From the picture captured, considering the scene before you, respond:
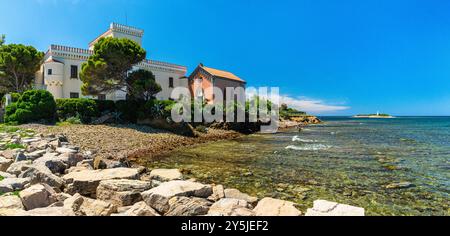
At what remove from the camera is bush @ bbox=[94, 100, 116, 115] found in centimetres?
2481

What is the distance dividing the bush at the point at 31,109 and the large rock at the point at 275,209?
2200cm

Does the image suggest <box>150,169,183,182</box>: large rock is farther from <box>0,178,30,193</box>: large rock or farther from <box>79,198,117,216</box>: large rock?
<box>0,178,30,193</box>: large rock

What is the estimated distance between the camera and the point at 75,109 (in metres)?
23.0

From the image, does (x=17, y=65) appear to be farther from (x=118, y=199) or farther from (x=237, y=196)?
(x=237, y=196)

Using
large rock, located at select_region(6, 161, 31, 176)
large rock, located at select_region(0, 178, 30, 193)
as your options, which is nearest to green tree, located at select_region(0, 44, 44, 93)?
large rock, located at select_region(6, 161, 31, 176)

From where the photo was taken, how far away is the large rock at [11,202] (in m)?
4.72

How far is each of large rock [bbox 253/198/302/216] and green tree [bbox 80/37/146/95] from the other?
2334 cm

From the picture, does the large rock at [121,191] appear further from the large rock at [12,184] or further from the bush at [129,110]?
the bush at [129,110]

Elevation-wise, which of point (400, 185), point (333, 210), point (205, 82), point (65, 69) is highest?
point (205, 82)

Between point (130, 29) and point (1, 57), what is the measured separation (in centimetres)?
1504

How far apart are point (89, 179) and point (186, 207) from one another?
11.1 ft

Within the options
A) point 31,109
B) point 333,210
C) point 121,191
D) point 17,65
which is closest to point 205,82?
point 17,65
